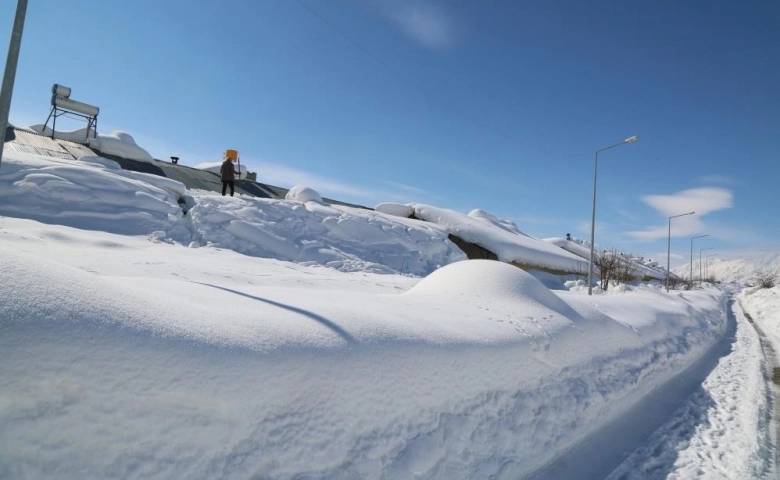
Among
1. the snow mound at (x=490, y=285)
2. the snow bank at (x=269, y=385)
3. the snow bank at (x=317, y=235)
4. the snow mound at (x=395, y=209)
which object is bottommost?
the snow bank at (x=269, y=385)

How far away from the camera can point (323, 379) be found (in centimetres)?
290

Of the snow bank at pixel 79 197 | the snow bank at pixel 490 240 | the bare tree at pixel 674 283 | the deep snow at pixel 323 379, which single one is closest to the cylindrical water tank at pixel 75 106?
the snow bank at pixel 79 197

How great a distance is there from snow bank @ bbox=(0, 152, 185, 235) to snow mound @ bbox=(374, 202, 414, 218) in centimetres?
1110

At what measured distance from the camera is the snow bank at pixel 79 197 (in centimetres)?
981

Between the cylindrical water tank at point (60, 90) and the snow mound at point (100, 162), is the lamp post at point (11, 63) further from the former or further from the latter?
the cylindrical water tank at point (60, 90)

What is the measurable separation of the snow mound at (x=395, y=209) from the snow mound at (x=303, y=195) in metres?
4.45

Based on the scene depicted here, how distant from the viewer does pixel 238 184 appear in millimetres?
19859

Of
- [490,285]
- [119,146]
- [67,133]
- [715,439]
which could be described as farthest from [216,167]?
[715,439]

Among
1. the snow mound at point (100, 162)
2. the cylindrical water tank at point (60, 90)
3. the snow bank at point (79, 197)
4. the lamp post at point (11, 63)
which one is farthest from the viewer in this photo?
the cylindrical water tank at point (60, 90)

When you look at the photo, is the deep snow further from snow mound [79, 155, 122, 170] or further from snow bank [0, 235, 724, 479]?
snow mound [79, 155, 122, 170]

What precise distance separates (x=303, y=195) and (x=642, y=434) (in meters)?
15.3

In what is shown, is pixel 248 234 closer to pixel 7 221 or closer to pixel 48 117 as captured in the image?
pixel 7 221

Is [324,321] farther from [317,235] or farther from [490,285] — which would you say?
[317,235]

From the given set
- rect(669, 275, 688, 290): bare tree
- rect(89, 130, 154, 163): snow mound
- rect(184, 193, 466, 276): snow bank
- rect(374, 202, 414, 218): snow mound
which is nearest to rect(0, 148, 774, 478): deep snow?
rect(184, 193, 466, 276): snow bank
